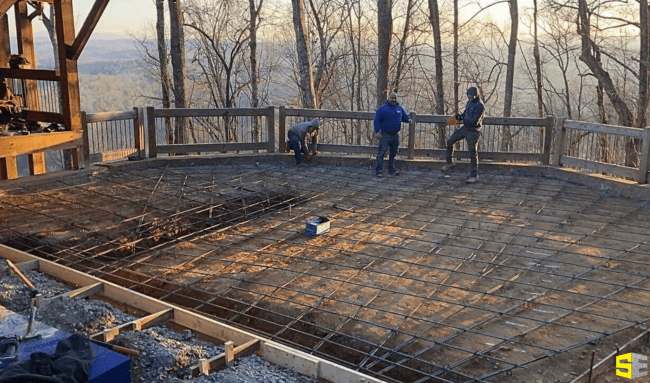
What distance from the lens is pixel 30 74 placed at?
31.2ft

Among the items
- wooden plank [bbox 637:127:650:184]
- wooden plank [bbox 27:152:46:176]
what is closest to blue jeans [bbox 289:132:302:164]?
wooden plank [bbox 27:152:46:176]

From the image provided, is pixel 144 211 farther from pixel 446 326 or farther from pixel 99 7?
pixel 446 326

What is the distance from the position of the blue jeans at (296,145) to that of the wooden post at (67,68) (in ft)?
13.4

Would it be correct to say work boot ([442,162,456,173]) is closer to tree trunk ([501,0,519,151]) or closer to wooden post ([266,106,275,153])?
wooden post ([266,106,275,153])

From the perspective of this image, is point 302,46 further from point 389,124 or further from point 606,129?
point 606,129

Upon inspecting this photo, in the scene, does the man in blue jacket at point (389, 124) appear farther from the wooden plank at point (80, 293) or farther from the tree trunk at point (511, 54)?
the tree trunk at point (511, 54)

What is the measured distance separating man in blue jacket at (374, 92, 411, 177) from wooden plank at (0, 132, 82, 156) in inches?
208

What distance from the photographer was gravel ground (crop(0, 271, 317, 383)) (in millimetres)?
4172

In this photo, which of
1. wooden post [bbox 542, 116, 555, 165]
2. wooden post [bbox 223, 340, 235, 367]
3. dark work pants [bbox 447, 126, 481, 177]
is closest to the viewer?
wooden post [bbox 223, 340, 235, 367]

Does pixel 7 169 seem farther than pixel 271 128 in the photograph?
No

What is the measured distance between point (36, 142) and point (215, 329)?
18.1 feet

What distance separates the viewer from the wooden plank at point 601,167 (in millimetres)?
10089

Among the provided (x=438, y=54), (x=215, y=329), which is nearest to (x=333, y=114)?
(x=215, y=329)

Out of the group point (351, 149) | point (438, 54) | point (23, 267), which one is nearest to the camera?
point (23, 267)
